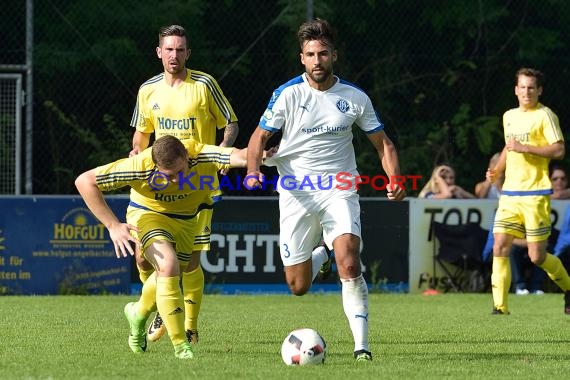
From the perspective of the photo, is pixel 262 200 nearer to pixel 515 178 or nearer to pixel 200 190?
pixel 515 178

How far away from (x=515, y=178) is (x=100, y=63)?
6.33 m

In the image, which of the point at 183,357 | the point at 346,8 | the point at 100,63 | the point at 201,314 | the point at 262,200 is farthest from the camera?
the point at 346,8

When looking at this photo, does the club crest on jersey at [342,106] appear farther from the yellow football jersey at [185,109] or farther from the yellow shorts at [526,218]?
the yellow shorts at [526,218]

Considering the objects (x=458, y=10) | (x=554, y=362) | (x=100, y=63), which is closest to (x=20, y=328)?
(x=554, y=362)

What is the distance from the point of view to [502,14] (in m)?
18.8

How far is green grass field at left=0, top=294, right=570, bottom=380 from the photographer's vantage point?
7.49 metres

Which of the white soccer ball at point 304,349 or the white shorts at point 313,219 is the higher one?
the white shorts at point 313,219

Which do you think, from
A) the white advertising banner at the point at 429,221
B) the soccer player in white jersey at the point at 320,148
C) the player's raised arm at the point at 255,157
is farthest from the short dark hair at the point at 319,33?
the white advertising banner at the point at 429,221

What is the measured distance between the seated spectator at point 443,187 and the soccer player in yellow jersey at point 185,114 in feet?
23.0

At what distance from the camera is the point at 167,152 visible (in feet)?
25.4

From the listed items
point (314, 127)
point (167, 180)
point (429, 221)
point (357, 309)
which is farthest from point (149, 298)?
point (429, 221)

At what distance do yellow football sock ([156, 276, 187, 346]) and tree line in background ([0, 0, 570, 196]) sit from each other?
26.0ft

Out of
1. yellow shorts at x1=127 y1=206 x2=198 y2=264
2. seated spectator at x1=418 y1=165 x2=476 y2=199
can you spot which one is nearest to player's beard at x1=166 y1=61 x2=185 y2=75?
yellow shorts at x1=127 y1=206 x2=198 y2=264

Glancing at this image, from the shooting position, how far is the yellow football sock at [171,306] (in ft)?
26.2
